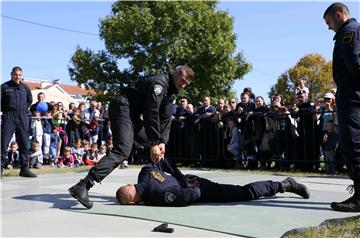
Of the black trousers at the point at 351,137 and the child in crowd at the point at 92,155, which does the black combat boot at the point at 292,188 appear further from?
the child in crowd at the point at 92,155

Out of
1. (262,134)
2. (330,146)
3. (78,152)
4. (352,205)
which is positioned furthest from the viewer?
(78,152)

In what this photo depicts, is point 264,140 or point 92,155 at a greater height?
point 264,140

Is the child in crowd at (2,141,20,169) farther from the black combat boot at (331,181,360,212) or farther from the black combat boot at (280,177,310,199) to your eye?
the black combat boot at (331,181,360,212)

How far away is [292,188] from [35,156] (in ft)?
26.6

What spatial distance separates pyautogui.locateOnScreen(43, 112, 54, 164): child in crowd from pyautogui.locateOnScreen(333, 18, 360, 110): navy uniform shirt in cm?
928

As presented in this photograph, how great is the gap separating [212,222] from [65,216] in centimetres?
142

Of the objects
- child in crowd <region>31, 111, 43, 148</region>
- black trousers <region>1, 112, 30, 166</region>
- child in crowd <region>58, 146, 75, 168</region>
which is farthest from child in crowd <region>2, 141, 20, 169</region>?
black trousers <region>1, 112, 30, 166</region>

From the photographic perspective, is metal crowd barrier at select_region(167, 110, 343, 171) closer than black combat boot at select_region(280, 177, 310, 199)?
No

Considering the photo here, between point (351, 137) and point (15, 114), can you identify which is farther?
point (15, 114)

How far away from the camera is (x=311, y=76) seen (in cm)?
5341

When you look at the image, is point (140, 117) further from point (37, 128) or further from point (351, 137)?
point (37, 128)

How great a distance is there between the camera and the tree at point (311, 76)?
173ft

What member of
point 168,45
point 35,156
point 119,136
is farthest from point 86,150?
point 168,45

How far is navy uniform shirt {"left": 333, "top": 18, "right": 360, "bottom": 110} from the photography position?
4570mm
